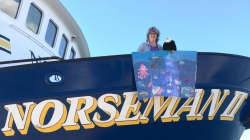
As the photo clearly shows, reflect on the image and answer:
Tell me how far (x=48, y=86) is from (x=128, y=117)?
109cm

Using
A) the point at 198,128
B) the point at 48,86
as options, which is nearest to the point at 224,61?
the point at 198,128

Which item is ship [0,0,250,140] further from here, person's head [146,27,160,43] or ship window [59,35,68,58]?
ship window [59,35,68,58]

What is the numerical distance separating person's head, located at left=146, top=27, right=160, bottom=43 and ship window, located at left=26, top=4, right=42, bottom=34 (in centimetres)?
251

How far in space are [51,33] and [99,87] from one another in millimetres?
2801

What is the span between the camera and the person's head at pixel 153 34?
4846mm

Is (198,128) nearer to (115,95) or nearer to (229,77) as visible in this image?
(229,77)

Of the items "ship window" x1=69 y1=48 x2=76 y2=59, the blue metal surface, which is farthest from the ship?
"ship window" x1=69 y1=48 x2=76 y2=59

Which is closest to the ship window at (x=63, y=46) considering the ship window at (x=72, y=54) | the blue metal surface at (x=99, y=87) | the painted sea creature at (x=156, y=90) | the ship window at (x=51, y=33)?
the ship window at (x=51, y=33)

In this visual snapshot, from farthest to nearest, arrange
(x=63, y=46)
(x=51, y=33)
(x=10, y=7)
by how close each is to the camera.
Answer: (x=63, y=46) < (x=51, y=33) < (x=10, y=7)

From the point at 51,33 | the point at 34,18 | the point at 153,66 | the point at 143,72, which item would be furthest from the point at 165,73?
the point at 51,33

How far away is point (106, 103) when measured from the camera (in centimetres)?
464

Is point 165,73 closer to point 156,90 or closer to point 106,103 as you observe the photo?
point 156,90

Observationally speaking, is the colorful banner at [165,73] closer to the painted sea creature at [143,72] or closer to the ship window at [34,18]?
the painted sea creature at [143,72]

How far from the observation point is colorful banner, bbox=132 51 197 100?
465 cm
